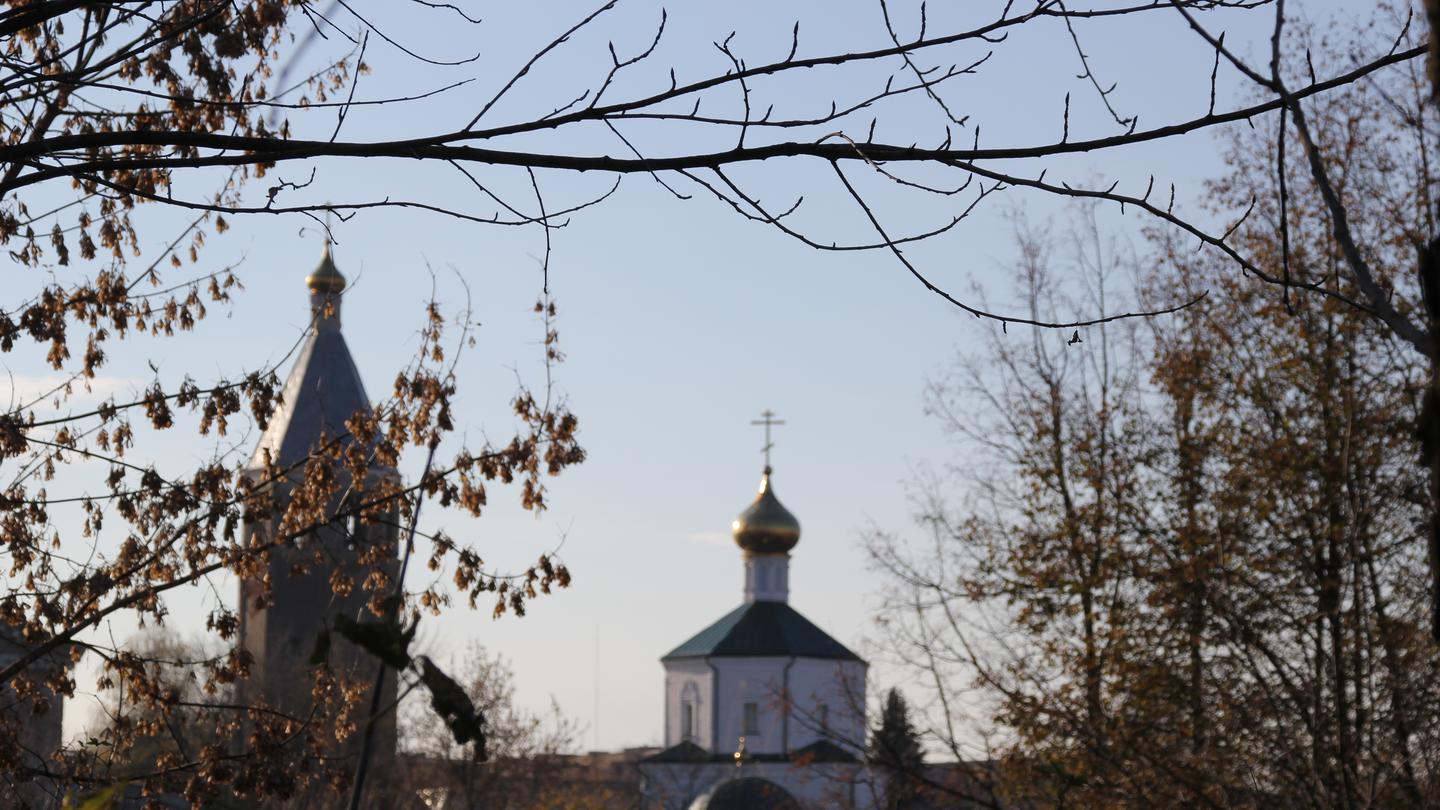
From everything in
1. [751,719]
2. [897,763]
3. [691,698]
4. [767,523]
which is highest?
[767,523]

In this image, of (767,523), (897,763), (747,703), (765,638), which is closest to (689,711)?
(747,703)

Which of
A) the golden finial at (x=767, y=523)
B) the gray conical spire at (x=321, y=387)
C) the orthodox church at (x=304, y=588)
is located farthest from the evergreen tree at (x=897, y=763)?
the golden finial at (x=767, y=523)

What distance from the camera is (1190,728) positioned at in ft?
54.7

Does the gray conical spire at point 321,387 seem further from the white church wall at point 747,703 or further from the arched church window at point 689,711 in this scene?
the arched church window at point 689,711

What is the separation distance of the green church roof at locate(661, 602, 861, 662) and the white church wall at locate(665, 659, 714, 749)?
0.46m

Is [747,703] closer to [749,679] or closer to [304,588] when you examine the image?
[749,679]

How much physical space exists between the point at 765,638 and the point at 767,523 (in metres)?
4.38

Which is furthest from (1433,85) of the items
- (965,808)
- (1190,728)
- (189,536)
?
(965,808)

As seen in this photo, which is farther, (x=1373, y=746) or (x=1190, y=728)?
(x=1190, y=728)

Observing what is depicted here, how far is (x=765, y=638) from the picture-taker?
7012 centimetres

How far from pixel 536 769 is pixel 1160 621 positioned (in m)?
30.1

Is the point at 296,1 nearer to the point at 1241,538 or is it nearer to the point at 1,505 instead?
the point at 1,505

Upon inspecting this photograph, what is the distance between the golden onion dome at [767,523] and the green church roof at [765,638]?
2.85m

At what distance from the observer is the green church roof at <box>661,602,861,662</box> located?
7000 cm
